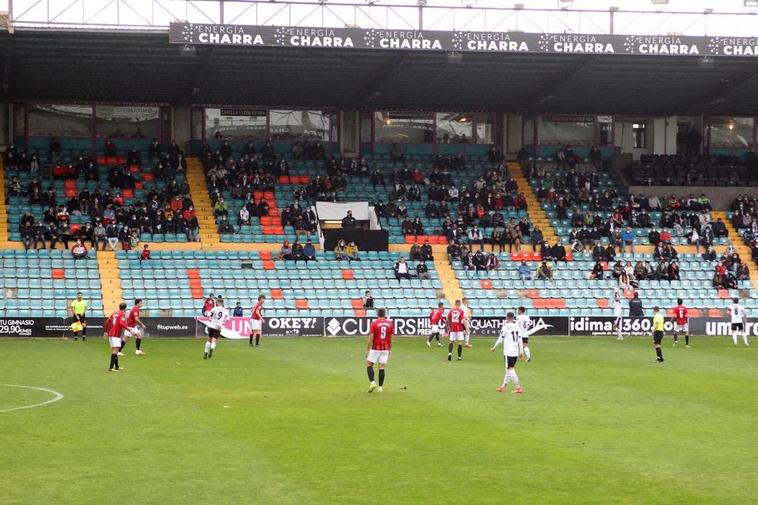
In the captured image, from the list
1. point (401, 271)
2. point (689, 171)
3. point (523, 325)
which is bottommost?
point (523, 325)

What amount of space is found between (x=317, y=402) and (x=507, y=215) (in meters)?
36.9

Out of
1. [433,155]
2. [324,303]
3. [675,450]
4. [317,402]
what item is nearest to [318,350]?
[324,303]

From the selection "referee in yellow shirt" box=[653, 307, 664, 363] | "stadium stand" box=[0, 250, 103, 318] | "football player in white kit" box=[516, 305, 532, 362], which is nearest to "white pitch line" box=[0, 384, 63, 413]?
"football player in white kit" box=[516, 305, 532, 362]

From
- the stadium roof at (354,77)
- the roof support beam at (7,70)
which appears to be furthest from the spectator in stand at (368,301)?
the roof support beam at (7,70)

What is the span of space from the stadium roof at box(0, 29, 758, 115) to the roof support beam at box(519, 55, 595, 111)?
→ 7 centimetres

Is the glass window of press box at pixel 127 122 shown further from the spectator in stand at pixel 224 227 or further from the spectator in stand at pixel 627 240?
the spectator in stand at pixel 627 240

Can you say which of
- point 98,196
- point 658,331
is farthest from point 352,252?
point 658,331

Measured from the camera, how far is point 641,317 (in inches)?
A: 1945

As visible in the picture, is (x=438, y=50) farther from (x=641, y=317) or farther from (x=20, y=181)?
(x=20, y=181)

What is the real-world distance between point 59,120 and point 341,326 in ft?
72.9

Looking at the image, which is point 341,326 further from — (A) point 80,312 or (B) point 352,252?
(A) point 80,312

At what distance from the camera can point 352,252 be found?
54844mm

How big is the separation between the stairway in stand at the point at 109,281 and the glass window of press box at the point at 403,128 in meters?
18.4

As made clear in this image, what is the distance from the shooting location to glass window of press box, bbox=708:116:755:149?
67938mm
